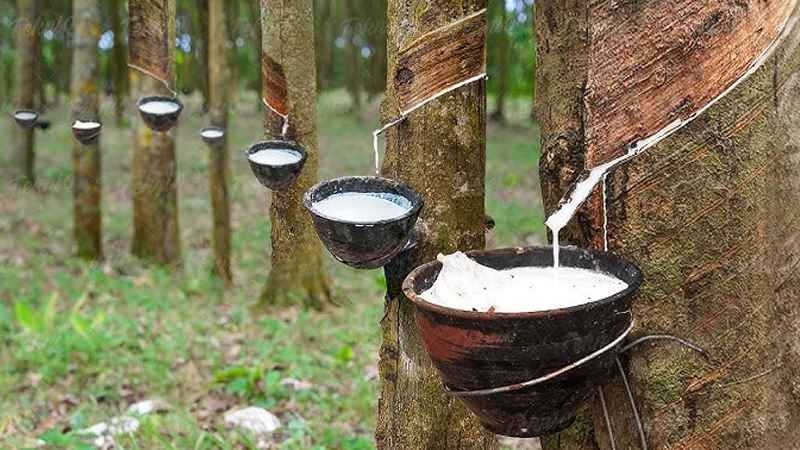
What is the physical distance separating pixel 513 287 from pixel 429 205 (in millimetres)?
667

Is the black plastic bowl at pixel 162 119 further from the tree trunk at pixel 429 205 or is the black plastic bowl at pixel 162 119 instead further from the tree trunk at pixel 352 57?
the tree trunk at pixel 352 57

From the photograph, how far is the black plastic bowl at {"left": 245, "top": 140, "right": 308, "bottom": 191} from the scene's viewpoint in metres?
2.35

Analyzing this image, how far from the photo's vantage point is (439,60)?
2.15 metres

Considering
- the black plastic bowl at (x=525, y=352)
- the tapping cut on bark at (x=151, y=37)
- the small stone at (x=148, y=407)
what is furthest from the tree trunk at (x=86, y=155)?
the black plastic bowl at (x=525, y=352)

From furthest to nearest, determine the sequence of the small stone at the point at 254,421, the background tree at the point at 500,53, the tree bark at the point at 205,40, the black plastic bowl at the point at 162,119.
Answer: the background tree at the point at 500,53 → the tree bark at the point at 205,40 → the small stone at the point at 254,421 → the black plastic bowl at the point at 162,119

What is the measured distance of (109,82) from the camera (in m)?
19.7

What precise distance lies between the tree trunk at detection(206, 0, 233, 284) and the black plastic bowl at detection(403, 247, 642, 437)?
5035mm

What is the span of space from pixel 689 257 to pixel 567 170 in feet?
1.22

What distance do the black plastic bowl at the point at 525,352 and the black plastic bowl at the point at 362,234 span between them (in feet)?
0.47

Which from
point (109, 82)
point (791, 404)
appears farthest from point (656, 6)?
point (109, 82)

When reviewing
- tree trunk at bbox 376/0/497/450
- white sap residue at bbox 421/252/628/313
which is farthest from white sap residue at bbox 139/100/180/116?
white sap residue at bbox 421/252/628/313

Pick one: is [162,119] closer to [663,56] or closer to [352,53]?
[663,56]

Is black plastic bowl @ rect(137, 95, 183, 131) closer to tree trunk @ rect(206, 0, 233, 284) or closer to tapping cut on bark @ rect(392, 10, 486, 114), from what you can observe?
tapping cut on bark @ rect(392, 10, 486, 114)

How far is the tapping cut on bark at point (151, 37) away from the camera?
272 cm
